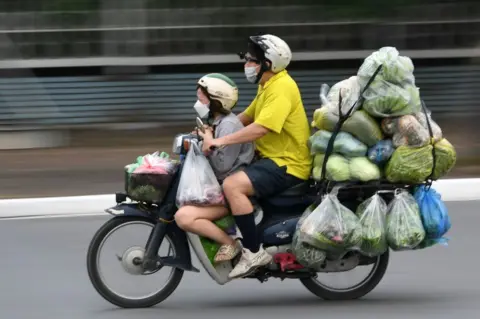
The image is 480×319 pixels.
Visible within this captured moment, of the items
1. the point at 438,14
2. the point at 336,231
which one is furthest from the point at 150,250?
the point at 438,14

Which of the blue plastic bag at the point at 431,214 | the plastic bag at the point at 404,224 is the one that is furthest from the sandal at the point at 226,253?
the blue plastic bag at the point at 431,214

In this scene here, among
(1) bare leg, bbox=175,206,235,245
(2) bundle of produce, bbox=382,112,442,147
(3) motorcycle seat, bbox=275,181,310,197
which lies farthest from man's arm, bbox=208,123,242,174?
(2) bundle of produce, bbox=382,112,442,147

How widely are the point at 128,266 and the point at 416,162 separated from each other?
1914 mm

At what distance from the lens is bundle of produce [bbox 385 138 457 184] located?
6121 millimetres

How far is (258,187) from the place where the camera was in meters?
6.18

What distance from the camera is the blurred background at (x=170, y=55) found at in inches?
578

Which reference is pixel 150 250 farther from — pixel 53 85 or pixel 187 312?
pixel 53 85

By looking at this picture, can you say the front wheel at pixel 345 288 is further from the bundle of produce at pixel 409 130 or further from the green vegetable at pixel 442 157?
the bundle of produce at pixel 409 130

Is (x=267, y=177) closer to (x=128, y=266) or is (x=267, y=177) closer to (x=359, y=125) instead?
(x=359, y=125)

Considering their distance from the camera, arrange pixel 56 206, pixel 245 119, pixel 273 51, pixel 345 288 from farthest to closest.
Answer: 1. pixel 56 206
2. pixel 345 288
3. pixel 245 119
4. pixel 273 51

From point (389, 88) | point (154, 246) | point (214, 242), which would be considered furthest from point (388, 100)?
point (154, 246)

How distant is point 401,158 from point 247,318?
1380 mm

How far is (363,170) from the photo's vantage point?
243 inches

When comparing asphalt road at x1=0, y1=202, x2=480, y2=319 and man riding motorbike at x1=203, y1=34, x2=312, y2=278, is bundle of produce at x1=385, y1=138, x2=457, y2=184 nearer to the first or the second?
man riding motorbike at x1=203, y1=34, x2=312, y2=278
